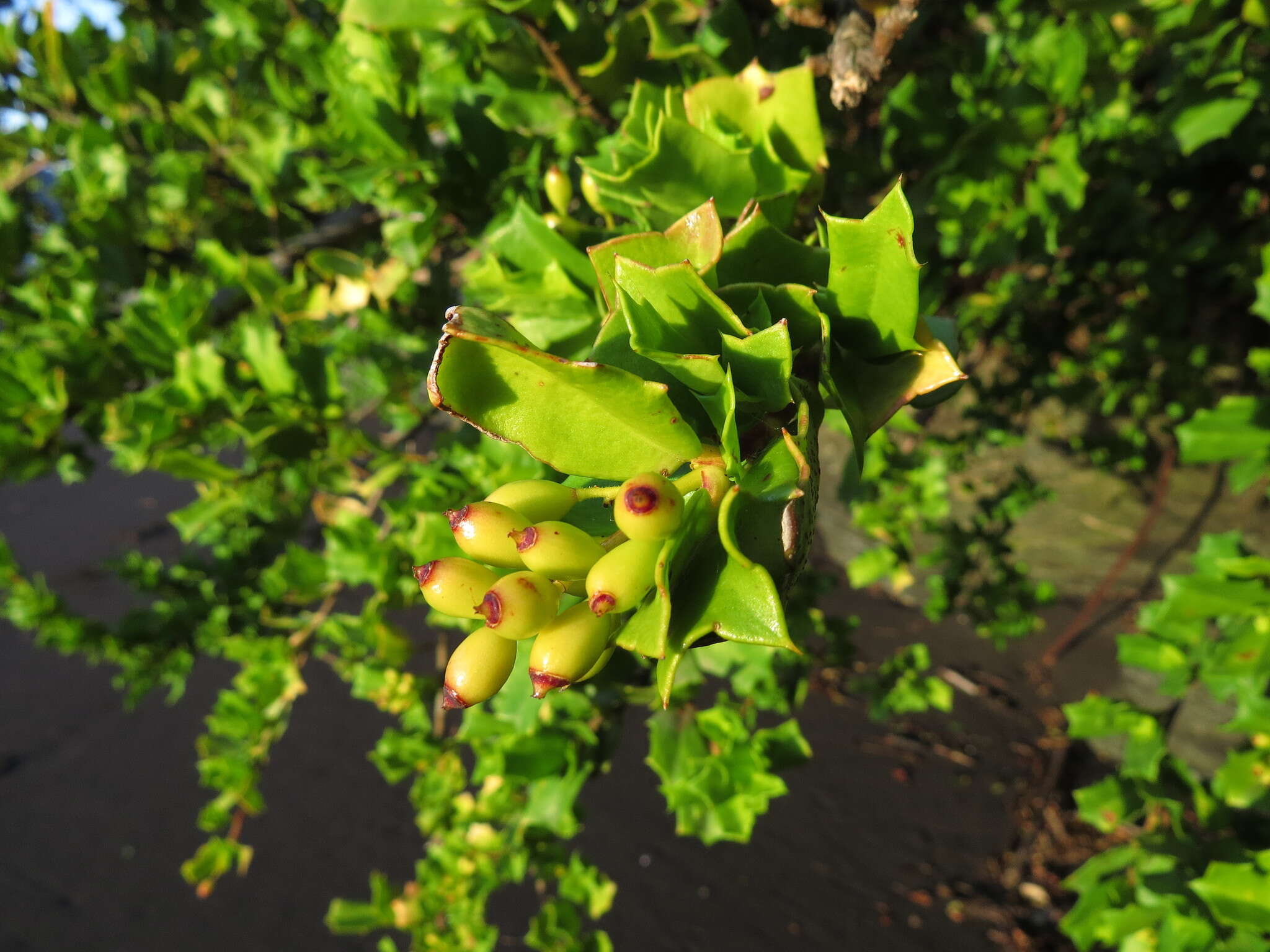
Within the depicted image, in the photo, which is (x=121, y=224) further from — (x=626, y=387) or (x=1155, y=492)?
(x=1155, y=492)

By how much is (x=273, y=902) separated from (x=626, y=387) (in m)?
3.23

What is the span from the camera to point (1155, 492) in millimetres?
2799

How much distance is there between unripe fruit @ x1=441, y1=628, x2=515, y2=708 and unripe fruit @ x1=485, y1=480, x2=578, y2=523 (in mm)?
59

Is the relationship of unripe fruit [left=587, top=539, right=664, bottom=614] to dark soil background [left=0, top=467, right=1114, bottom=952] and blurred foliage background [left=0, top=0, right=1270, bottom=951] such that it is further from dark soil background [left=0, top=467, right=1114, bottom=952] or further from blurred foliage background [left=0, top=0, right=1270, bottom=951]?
dark soil background [left=0, top=467, right=1114, bottom=952]

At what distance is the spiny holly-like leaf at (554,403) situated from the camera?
30 cm

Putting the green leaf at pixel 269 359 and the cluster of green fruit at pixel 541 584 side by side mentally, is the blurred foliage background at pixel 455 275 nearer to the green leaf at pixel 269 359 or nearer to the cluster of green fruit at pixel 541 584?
the green leaf at pixel 269 359

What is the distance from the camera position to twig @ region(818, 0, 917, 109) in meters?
0.51

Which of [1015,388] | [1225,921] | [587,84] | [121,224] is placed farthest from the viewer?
[1015,388]

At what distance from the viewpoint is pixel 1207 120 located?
1021 mm

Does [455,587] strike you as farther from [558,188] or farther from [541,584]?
[558,188]

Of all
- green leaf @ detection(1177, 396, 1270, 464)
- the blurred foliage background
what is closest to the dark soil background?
the blurred foliage background

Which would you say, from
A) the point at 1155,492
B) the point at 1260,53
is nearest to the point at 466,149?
the point at 1260,53

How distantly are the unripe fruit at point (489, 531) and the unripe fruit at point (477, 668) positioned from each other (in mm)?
33

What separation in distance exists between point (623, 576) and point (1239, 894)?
1060 mm
